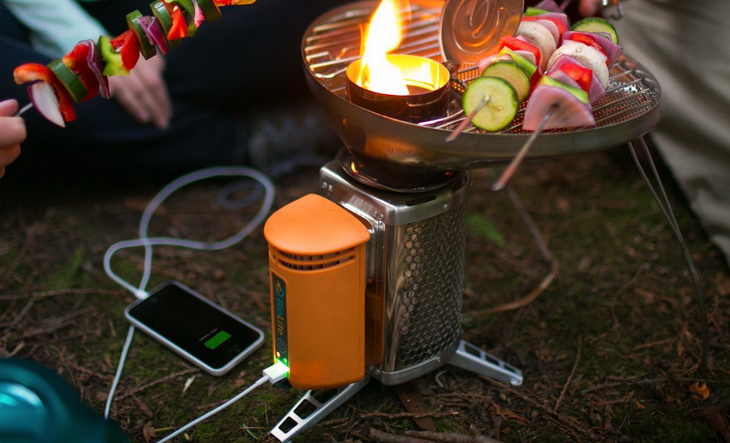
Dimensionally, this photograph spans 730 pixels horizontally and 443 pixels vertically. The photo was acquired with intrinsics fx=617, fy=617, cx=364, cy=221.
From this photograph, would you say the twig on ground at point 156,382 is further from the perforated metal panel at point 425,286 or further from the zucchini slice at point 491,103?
the zucchini slice at point 491,103

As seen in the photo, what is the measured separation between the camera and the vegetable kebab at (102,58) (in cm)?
101

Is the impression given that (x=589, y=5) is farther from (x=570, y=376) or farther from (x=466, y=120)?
(x=570, y=376)

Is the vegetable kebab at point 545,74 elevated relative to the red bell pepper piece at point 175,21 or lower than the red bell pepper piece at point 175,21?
lower

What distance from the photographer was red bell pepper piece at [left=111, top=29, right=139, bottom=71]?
3.43ft

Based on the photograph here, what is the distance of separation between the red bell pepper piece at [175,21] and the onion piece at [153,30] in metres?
0.02

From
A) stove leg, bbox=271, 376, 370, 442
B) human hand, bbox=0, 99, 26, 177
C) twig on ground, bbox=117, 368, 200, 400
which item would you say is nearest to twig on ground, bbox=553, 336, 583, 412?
stove leg, bbox=271, 376, 370, 442

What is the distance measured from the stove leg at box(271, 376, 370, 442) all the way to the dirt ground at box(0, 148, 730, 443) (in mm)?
37

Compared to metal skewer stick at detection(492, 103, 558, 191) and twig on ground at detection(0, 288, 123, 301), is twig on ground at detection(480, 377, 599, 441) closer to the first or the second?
metal skewer stick at detection(492, 103, 558, 191)

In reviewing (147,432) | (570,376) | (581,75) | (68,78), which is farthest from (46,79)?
(570,376)

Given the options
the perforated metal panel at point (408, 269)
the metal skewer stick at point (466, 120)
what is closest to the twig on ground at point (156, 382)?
the perforated metal panel at point (408, 269)

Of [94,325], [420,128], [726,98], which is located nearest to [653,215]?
[726,98]

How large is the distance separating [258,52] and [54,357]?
1.20 metres

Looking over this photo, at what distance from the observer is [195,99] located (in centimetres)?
219

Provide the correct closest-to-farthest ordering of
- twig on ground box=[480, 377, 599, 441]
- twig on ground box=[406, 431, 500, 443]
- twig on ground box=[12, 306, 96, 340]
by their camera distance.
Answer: twig on ground box=[406, 431, 500, 443], twig on ground box=[480, 377, 599, 441], twig on ground box=[12, 306, 96, 340]
